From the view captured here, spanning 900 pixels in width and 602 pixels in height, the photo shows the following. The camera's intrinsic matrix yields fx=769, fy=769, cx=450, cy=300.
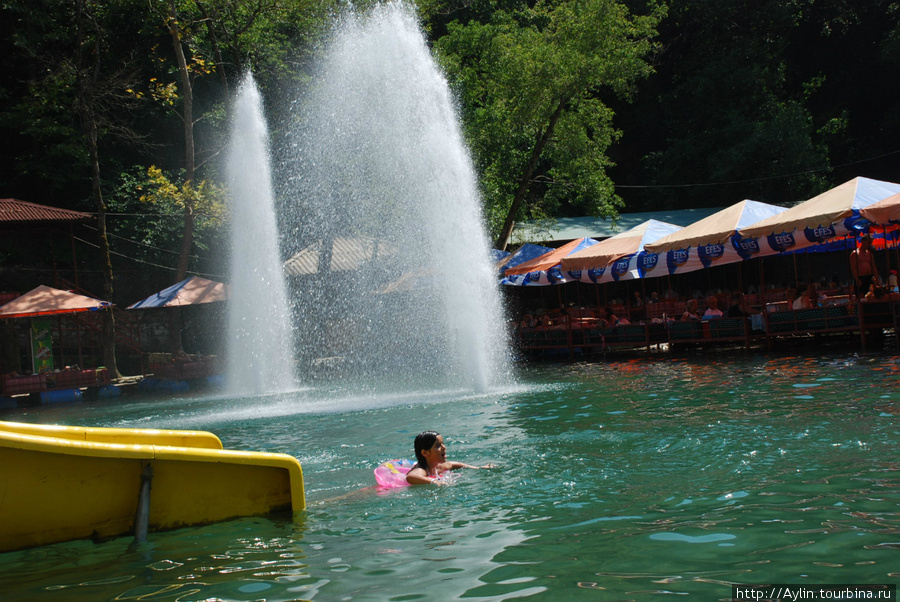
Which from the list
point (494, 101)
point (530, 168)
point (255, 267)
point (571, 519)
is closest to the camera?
point (571, 519)

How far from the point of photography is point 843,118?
3566 centimetres

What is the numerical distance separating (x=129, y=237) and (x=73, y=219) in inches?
142

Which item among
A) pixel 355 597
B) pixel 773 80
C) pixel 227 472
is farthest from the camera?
pixel 773 80

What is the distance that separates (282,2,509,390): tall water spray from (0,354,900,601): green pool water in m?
5.17

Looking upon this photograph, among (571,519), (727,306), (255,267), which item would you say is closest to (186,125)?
(255,267)

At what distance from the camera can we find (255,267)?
19.3 meters

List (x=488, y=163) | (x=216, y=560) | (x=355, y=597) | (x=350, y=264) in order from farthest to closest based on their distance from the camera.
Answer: (x=350, y=264) → (x=488, y=163) → (x=216, y=560) → (x=355, y=597)

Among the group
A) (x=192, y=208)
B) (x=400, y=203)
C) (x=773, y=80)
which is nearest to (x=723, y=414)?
(x=400, y=203)

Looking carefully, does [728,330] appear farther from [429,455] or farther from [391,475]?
[391,475]

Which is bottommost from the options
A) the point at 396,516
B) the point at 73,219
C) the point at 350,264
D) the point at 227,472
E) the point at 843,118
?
the point at 396,516

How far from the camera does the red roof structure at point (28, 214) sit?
75.7 ft

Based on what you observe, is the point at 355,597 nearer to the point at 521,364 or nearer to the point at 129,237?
the point at 521,364

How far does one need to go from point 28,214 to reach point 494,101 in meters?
15.4

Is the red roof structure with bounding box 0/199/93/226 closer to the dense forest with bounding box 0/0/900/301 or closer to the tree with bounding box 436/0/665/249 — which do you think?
the dense forest with bounding box 0/0/900/301
